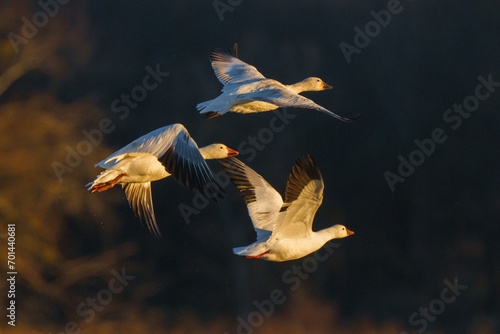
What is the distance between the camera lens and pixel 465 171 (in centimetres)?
1917

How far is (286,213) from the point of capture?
278 inches

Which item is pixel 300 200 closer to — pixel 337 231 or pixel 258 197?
pixel 337 231

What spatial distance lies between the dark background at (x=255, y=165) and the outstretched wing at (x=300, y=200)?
6.43m

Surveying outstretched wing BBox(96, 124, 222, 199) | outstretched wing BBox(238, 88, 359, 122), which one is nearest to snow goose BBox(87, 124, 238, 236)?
outstretched wing BBox(96, 124, 222, 199)

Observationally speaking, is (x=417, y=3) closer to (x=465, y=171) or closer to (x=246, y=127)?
(x=465, y=171)

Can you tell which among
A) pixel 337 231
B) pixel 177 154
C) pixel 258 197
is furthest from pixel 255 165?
pixel 177 154

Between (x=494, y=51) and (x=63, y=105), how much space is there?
10671 millimetres

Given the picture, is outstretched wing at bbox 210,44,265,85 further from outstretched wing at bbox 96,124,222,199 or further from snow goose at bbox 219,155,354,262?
outstretched wing at bbox 96,124,222,199

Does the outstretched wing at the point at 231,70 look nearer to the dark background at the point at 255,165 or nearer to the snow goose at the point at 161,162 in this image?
the snow goose at the point at 161,162

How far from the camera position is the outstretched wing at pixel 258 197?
763cm

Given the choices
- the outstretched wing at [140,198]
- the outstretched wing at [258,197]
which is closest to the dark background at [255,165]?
the outstretched wing at [140,198]

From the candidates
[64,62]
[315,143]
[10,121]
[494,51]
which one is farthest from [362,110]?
[10,121]

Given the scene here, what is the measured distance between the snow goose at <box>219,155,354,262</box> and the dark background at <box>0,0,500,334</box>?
5.74m

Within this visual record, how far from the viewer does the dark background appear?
13.9m
